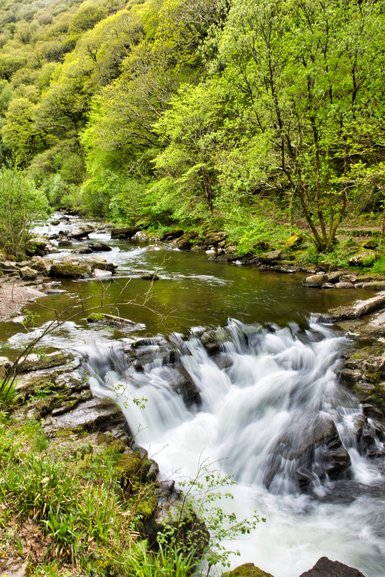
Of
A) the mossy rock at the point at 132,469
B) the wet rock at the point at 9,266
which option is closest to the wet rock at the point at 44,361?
the mossy rock at the point at 132,469

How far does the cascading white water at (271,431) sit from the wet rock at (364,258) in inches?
222

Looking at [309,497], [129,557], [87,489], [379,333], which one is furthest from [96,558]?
[379,333]

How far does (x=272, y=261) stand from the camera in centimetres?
1673

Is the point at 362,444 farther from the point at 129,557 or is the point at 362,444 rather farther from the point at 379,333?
the point at 129,557

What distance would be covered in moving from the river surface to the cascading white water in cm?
2

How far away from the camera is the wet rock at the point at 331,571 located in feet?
12.7

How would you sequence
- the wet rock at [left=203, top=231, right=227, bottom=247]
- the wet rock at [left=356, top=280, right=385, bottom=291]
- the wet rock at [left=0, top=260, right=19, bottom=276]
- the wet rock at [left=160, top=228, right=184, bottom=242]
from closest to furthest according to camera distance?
the wet rock at [left=356, top=280, right=385, bottom=291] < the wet rock at [left=0, top=260, right=19, bottom=276] < the wet rock at [left=203, top=231, right=227, bottom=247] < the wet rock at [left=160, top=228, right=184, bottom=242]

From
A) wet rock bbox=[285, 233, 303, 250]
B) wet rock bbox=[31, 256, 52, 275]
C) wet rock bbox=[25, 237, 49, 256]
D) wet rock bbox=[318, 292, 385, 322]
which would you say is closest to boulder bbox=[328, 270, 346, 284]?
wet rock bbox=[318, 292, 385, 322]

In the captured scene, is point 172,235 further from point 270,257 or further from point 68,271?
point 68,271

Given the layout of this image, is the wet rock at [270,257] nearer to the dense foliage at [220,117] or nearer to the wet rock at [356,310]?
the dense foliage at [220,117]

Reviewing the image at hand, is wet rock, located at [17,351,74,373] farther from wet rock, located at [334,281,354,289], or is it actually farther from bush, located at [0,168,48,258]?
bush, located at [0,168,48,258]

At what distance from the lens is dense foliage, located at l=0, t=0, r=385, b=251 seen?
1227cm

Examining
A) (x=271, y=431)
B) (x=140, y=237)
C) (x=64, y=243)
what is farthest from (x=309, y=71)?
(x=64, y=243)

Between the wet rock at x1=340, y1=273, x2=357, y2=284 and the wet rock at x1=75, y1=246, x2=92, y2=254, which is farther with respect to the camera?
the wet rock at x1=75, y1=246, x2=92, y2=254
